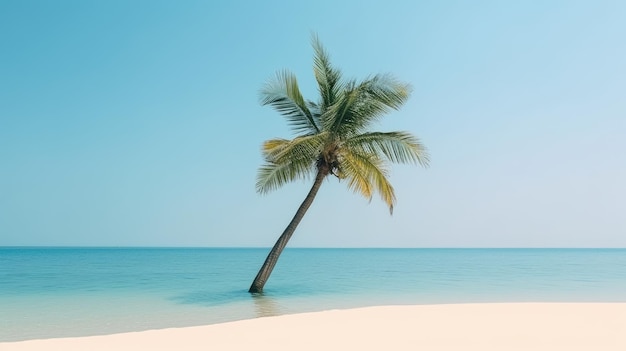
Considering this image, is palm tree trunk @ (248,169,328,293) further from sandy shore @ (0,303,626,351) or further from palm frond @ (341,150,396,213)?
sandy shore @ (0,303,626,351)

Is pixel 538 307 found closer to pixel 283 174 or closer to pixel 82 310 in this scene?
pixel 283 174

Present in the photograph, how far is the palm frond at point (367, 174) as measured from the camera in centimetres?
1511

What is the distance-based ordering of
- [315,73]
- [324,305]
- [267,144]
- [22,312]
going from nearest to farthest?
1. [22,312]
2. [324,305]
3. [267,144]
4. [315,73]

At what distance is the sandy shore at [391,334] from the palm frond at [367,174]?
5792mm

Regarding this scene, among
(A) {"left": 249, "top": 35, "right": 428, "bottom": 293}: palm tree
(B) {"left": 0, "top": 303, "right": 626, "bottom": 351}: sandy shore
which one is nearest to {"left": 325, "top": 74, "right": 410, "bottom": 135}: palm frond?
(A) {"left": 249, "top": 35, "right": 428, "bottom": 293}: palm tree

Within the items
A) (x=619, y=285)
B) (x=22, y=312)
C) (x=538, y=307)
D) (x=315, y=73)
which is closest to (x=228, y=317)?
(x=22, y=312)

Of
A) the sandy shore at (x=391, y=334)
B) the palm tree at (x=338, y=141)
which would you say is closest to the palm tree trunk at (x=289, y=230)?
the palm tree at (x=338, y=141)

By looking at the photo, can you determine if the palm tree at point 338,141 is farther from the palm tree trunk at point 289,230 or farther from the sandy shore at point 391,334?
the sandy shore at point 391,334

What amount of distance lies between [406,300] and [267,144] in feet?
18.6

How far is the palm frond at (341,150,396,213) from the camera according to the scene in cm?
1511

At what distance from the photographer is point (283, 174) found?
50.4 ft

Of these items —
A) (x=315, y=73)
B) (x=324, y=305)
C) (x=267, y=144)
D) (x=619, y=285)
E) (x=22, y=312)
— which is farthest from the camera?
(x=619, y=285)

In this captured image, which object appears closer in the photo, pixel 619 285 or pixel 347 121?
pixel 347 121

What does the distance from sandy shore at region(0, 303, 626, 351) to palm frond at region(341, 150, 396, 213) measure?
5.79 metres
